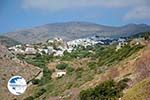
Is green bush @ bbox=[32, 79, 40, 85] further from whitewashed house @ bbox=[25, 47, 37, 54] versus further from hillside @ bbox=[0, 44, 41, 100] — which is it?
whitewashed house @ bbox=[25, 47, 37, 54]

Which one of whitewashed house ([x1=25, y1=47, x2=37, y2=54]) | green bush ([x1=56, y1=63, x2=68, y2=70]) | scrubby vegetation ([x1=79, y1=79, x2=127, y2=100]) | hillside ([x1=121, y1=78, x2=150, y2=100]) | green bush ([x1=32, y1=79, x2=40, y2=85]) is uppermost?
hillside ([x1=121, y1=78, x2=150, y2=100])

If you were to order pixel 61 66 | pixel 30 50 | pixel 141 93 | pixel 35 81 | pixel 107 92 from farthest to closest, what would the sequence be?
pixel 30 50 < pixel 61 66 < pixel 35 81 < pixel 107 92 < pixel 141 93

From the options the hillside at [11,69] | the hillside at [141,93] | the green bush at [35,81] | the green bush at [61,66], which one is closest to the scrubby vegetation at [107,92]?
the hillside at [141,93]

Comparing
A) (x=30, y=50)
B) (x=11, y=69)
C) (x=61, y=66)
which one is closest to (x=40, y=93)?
(x=11, y=69)

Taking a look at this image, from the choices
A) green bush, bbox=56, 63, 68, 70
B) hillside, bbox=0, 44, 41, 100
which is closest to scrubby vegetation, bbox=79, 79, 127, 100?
hillside, bbox=0, 44, 41, 100

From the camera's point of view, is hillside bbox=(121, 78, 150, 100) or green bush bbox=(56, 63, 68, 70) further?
green bush bbox=(56, 63, 68, 70)

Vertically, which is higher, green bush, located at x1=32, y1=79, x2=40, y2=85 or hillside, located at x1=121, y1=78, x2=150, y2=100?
hillside, located at x1=121, y1=78, x2=150, y2=100

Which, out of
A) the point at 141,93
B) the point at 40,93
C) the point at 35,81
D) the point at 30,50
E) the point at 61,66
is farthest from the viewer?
the point at 30,50

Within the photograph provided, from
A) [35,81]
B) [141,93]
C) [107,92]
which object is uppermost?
[141,93]

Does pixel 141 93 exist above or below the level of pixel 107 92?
above

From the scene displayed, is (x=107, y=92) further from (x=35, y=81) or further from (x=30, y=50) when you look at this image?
(x=30, y=50)

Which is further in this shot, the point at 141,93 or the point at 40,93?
the point at 40,93

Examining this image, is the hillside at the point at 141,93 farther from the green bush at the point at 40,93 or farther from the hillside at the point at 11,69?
the hillside at the point at 11,69

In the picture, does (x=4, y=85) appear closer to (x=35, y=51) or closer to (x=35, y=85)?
(x=35, y=85)
